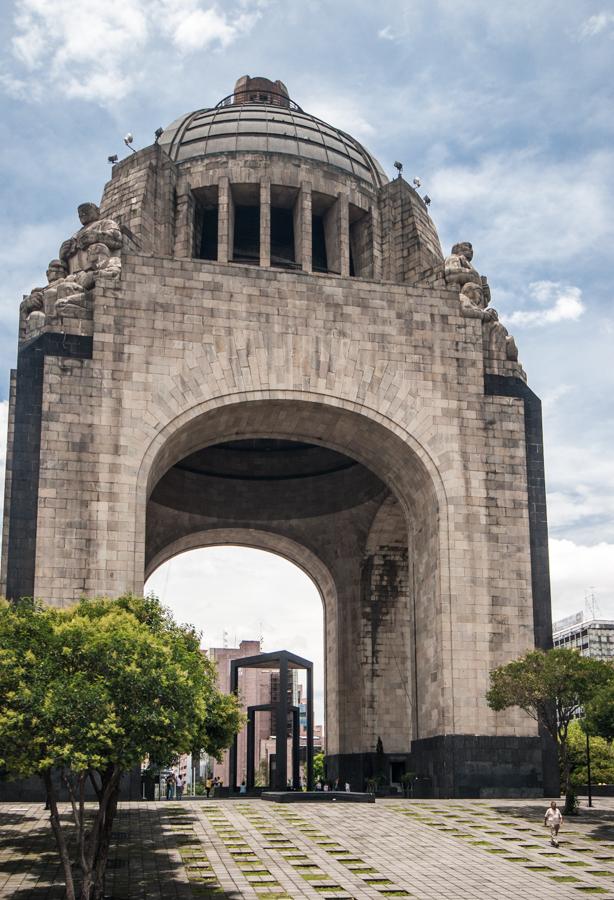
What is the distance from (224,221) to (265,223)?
1316 mm

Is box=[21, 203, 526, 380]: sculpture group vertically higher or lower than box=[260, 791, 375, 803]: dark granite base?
higher

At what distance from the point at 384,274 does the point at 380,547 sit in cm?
902

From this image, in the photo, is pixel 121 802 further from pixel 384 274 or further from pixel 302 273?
pixel 384 274

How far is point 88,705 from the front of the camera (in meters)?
13.3

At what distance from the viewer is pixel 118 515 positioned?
23.5 metres

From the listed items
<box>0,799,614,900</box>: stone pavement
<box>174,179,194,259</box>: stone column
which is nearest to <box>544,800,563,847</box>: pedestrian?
<box>0,799,614,900</box>: stone pavement

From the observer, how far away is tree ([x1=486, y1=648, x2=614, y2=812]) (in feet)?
69.9

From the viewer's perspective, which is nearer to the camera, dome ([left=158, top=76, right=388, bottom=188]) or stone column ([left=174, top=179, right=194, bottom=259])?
stone column ([left=174, top=179, right=194, bottom=259])

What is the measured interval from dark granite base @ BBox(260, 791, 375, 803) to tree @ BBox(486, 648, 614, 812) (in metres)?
3.60

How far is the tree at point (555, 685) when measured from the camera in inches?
838

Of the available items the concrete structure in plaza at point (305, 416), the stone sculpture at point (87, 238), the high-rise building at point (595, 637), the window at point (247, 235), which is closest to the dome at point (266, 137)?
the window at point (247, 235)

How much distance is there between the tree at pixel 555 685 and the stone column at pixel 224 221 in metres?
15.4

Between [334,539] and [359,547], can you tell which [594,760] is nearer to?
[359,547]

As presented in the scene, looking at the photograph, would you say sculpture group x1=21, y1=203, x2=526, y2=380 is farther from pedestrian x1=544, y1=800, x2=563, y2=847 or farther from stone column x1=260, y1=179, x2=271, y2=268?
pedestrian x1=544, y1=800, x2=563, y2=847
